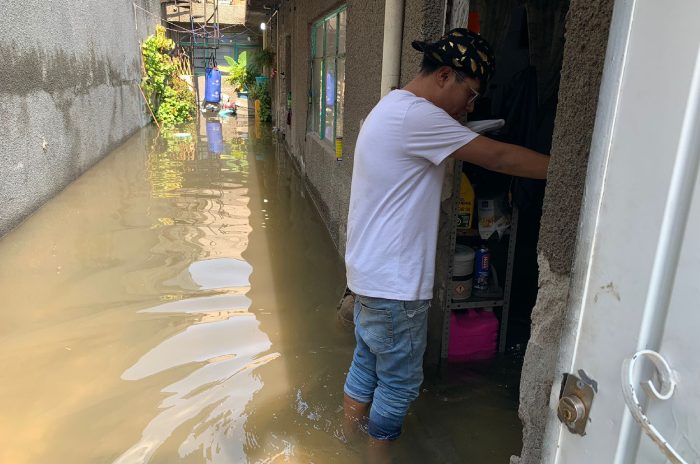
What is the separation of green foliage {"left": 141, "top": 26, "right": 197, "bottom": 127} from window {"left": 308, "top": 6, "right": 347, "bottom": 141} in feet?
28.5

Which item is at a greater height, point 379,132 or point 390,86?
point 390,86

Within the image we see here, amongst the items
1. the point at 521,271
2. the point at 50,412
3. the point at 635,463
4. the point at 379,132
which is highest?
the point at 379,132

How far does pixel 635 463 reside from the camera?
90 centimetres

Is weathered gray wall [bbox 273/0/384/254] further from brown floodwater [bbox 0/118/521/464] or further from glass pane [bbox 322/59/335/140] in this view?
brown floodwater [bbox 0/118/521/464]

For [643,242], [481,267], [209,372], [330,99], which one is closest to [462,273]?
[481,267]

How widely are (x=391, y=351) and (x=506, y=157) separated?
93 centimetres

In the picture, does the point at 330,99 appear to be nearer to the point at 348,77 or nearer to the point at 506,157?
the point at 348,77

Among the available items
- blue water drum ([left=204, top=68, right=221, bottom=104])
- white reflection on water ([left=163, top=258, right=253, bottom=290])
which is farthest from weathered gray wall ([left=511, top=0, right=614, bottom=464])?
blue water drum ([left=204, top=68, right=221, bottom=104])

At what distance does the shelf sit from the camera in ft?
10.3

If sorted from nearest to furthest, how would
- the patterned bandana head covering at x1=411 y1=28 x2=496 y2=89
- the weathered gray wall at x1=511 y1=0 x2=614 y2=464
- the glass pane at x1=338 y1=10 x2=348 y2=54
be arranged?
the weathered gray wall at x1=511 y1=0 x2=614 y2=464 → the patterned bandana head covering at x1=411 y1=28 x2=496 y2=89 → the glass pane at x1=338 y1=10 x2=348 y2=54

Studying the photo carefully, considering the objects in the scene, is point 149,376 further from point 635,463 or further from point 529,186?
point 635,463

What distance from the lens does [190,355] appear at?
139 inches

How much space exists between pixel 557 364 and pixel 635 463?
0.26 m

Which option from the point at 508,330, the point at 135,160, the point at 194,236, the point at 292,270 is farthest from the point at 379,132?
the point at 135,160
